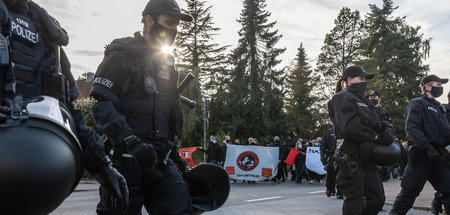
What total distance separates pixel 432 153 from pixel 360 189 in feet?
5.12

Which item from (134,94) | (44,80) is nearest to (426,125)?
(134,94)

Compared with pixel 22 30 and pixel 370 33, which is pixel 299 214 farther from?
pixel 370 33

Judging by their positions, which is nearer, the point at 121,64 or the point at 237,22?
the point at 121,64

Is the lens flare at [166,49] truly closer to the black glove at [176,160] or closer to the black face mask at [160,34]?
the black face mask at [160,34]

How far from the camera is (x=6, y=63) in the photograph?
1875mm

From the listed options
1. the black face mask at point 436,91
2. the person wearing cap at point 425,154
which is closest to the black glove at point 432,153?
the person wearing cap at point 425,154

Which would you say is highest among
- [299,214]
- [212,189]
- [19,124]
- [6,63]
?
[6,63]

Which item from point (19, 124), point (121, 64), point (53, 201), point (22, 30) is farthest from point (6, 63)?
point (121, 64)

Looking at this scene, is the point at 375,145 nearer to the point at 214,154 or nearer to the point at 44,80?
the point at 44,80

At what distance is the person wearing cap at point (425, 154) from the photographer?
5.48 meters

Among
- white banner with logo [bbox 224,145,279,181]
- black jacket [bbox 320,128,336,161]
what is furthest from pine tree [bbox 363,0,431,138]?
black jacket [bbox 320,128,336,161]

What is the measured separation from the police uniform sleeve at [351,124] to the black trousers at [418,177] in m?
1.45

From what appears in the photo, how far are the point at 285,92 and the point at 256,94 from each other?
4.84m

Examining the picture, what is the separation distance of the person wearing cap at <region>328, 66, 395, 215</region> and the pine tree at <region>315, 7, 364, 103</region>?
1628 inches
